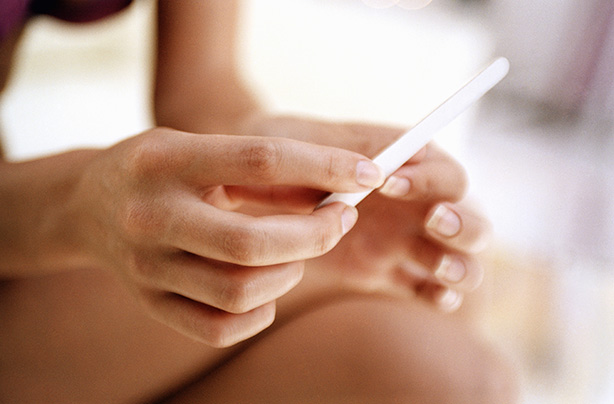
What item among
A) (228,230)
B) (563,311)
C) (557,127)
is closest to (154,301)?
(228,230)

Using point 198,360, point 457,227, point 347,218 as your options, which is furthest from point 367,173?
point 198,360

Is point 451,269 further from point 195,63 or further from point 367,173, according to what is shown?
point 195,63

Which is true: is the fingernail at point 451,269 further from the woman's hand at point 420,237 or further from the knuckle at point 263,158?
the knuckle at point 263,158

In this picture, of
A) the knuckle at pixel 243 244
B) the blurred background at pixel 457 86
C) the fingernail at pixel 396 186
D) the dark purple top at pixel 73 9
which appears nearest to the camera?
the knuckle at pixel 243 244

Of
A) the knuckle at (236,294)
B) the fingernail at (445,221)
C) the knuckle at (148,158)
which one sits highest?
the knuckle at (148,158)

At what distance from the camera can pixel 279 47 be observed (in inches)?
47.0

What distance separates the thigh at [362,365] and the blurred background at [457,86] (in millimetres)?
518

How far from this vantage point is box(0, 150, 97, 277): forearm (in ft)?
1.07

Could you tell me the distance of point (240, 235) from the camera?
0.80 ft

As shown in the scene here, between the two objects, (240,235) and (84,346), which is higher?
(240,235)

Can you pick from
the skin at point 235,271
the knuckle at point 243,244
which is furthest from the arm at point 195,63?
the knuckle at point 243,244

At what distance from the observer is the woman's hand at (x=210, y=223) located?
0.25 m

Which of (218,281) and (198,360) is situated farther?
(198,360)

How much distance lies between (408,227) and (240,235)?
0.73ft
